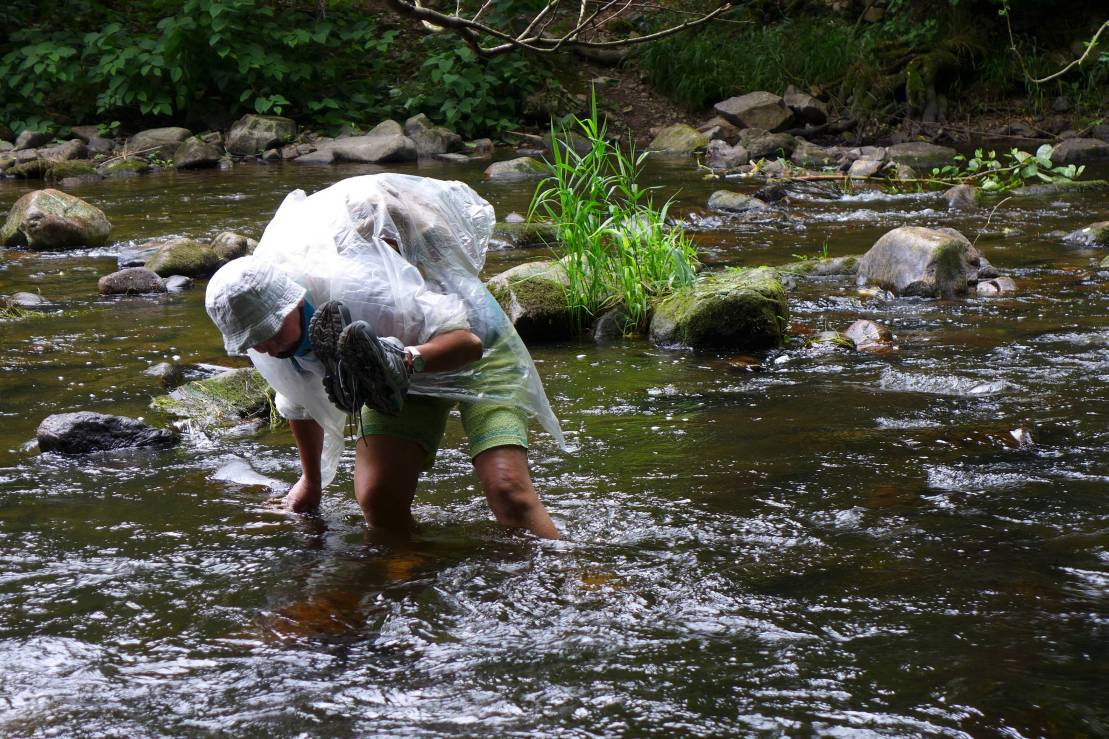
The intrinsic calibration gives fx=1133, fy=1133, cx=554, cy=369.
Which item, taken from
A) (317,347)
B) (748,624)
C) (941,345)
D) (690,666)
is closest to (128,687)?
(317,347)

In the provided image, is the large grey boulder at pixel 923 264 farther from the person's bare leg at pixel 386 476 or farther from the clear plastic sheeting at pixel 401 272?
the person's bare leg at pixel 386 476

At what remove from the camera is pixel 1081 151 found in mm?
13570

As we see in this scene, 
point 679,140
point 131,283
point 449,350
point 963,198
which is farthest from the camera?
point 679,140

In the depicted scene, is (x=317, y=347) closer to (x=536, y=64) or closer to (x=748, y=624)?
(x=748, y=624)

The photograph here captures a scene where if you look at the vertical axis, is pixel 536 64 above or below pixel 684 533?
above

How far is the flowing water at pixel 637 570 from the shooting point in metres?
2.48

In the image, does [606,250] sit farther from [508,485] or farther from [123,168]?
[123,168]

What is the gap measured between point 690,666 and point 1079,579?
1147mm

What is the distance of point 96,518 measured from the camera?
12.6 ft

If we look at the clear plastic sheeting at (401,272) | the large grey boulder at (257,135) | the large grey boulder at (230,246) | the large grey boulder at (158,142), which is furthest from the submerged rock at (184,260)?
the large grey boulder at (257,135)

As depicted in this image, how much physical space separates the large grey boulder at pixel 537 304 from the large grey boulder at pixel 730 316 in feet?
1.87

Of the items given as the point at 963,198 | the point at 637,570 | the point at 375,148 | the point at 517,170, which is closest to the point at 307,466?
the point at 637,570

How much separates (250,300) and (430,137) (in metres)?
13.5

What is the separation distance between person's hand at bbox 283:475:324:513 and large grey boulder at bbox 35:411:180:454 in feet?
3.87
